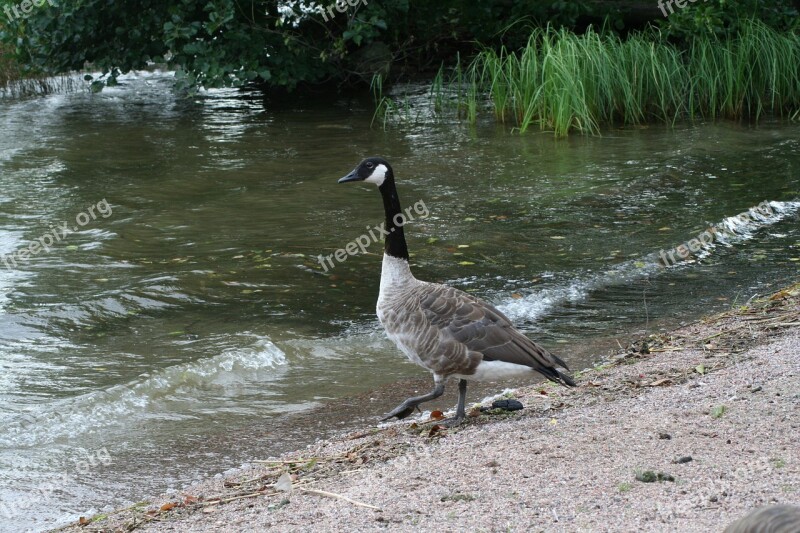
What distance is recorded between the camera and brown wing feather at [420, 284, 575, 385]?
5801 millimetres

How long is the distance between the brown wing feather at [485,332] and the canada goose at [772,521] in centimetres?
304

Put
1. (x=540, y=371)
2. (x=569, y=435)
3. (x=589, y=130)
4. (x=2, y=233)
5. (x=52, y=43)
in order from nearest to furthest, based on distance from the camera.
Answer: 1. (x=569, y=435)
2. (x=540, y=371)
3. (x=2, y=233)
4. (x=589, y=130)
5. (x=52, y=43)

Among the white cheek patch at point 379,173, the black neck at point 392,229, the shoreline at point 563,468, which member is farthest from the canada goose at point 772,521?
the white cheek patch at point 379,173

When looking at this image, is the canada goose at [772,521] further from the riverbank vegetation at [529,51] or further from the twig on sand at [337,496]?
the riverbank vegetation at [529,51]

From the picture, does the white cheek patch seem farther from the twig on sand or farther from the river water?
the twig on sand

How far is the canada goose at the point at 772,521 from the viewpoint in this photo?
2584mm

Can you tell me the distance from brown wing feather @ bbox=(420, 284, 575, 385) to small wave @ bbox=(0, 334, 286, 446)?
2.43 metres

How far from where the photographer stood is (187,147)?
57.7 ft

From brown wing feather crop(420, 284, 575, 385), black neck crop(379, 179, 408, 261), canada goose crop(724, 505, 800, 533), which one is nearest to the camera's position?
canada goose crop(724, 505, 800, 533)

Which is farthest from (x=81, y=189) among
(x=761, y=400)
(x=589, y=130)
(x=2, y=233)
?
(x=761, y=400)

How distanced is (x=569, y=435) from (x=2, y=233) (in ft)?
29.6

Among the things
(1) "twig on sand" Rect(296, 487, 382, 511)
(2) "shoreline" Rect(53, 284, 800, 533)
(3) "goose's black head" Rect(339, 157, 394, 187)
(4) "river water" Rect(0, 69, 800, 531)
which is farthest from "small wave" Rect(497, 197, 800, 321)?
(1) "twig on sand" Rect(296, 487, 382, 511)

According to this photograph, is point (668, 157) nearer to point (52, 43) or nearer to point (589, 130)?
point (589, 130)

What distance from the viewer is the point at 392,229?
6.66 meters
